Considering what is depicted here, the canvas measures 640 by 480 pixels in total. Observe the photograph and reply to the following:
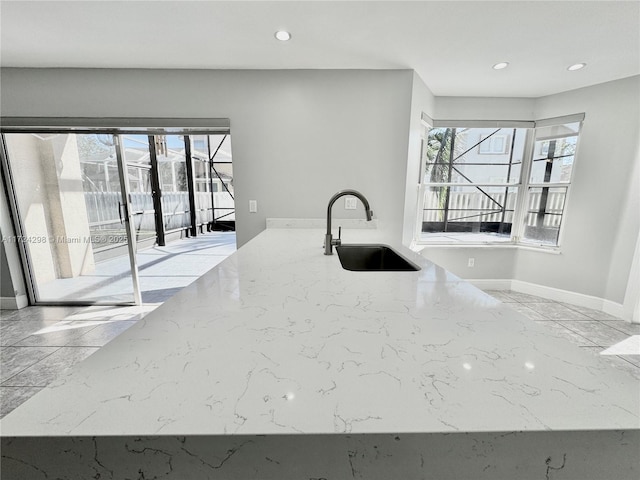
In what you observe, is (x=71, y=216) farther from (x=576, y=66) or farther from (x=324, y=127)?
(x=576, y=66)

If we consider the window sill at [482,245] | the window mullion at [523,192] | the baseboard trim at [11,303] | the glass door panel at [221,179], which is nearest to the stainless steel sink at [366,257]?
the window sill at [482,245]

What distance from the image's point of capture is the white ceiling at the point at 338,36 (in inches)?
58.3

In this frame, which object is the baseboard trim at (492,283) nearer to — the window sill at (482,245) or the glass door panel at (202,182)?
the window sill at (482,245)

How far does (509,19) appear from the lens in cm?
156

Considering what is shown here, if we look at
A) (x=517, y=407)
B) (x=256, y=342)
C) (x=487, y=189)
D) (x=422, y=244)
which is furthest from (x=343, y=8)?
(x=487, y=189)

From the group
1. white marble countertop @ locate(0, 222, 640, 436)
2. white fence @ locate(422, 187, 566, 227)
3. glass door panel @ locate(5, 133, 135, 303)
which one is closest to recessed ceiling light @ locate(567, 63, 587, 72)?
white fence @ locate(422, 187, 566, 227)

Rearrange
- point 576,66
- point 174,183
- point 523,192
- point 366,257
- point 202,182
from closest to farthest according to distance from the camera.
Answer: point 366,257 < point 576,66 < point 523,192 < point 174,183 < point 202,182

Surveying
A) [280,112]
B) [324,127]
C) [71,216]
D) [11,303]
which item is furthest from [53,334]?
[324,127]

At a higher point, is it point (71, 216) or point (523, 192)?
point (523, 192)

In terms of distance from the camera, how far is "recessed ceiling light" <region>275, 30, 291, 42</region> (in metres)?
1.71

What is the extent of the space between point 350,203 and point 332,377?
83.5 inches

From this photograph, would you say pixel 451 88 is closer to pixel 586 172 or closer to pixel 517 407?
pixel 586 172

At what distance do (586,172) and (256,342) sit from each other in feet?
12.3

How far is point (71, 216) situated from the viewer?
2.83 metres
